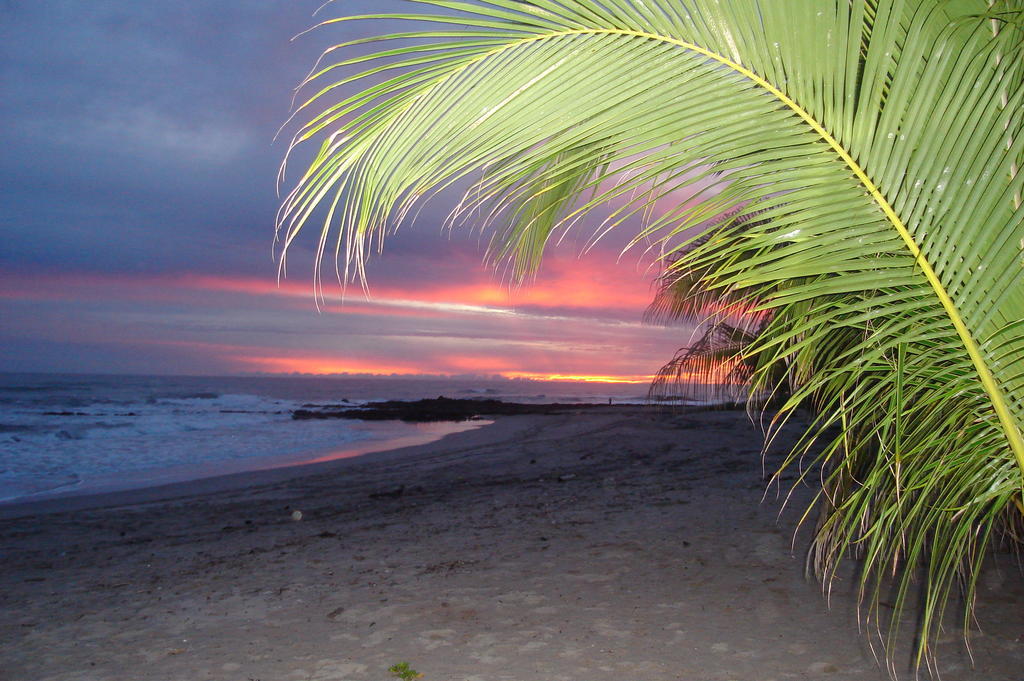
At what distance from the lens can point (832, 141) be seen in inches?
56.7

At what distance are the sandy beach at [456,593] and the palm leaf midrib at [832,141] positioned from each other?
9.14 ft

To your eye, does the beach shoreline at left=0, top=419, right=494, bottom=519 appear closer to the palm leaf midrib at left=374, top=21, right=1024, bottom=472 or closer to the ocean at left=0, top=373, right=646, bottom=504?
the ocean at left=0, top=373, right=646, bottom=504

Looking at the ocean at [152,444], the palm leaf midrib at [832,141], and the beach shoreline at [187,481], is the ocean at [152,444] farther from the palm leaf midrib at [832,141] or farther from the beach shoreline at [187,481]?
the palm leaf midrib at [832,141]

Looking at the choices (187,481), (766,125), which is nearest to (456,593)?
(766,125)

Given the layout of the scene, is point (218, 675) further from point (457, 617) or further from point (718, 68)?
point (718, 68)

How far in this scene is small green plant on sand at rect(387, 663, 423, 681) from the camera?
378 centimetres

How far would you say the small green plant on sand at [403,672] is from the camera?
149 inches

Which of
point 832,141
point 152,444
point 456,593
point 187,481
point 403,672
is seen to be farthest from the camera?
point 152,444

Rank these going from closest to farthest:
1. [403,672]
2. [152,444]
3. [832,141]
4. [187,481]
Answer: [832,141], [403,672], [187,481], [152,444]

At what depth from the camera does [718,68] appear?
144 cm

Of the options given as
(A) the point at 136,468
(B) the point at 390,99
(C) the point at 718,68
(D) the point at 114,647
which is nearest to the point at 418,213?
(B) the point at 390,99

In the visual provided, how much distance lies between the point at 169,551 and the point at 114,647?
2.78 metres

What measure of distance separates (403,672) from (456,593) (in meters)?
1.28

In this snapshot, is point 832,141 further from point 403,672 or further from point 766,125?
point 403,672
